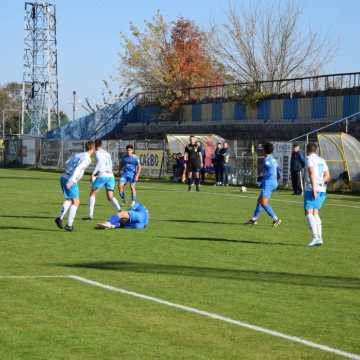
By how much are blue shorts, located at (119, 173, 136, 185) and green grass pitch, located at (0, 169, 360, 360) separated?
4287 mm

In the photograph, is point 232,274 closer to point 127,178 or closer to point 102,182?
point 102,182

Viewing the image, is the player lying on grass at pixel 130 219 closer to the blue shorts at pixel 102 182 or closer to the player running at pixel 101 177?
the player running at pixel 101 177

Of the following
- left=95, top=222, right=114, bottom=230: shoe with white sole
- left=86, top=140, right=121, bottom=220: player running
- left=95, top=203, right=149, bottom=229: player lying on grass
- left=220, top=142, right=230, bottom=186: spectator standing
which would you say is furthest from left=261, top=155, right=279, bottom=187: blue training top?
left=220, top=142, right=230, bottom=186: spectator standing

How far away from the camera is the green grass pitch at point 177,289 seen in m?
7.93

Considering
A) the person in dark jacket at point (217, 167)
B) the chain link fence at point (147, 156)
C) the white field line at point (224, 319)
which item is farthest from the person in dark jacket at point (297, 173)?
the white field line at point (224, 319)

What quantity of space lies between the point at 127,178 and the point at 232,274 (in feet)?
44.6

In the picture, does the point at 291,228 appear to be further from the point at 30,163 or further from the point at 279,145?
the point at 30,163

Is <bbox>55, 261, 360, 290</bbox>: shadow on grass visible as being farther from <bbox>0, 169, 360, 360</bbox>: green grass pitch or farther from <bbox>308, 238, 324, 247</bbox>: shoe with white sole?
<bbox>308, 238, 324, 247</bbox>: shoe with white sole

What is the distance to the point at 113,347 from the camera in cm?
776

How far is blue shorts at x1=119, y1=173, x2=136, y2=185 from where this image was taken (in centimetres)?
2572

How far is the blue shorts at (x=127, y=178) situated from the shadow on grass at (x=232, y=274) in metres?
12.4

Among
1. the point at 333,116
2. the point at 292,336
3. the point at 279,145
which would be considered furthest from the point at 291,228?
the point at 333,116

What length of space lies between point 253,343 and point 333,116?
46.2 metres

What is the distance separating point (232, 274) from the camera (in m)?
12.5
